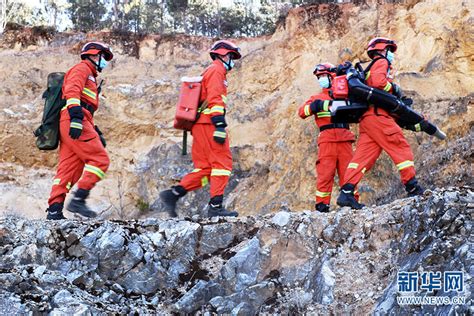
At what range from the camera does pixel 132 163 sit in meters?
15.6

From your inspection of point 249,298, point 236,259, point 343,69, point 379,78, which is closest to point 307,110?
point 343,69

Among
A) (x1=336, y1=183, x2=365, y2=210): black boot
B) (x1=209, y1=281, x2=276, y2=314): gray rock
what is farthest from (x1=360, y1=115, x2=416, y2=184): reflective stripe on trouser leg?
(x1=209, y1=281, x2=276, y2=314): gray rock

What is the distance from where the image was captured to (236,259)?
5801 millimetres

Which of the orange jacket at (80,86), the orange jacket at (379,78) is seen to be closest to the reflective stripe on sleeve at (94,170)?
the orange jacket at (80,86)

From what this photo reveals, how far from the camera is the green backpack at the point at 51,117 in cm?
762

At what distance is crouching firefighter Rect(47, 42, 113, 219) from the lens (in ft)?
24.1

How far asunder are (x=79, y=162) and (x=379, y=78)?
378cm

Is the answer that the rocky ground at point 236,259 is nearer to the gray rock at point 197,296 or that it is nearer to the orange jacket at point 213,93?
the gray rock at point 197,296

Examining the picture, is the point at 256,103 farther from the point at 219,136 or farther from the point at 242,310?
the point at 242,310

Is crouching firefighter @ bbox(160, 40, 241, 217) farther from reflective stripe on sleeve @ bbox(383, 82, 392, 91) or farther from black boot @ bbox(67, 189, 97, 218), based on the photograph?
reflective stripe on sleeve @ bbox(383, 82, 392, 91)

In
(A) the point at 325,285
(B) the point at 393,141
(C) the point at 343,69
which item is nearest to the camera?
(A) the point at 325,285

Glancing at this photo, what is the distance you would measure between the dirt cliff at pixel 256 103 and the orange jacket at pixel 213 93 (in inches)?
125

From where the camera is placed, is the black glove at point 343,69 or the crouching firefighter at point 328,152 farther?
the crouching firefighter at point 328,152

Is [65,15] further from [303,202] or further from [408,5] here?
[303,202]
